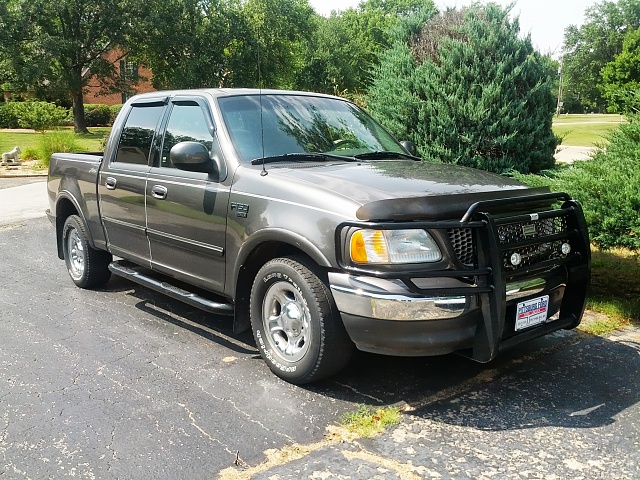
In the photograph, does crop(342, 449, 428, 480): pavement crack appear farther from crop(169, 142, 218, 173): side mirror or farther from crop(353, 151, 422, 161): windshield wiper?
crop(353, 151, 422, 161): windshield wiper

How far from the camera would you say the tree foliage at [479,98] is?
27.0 ft

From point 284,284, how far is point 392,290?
0.83m

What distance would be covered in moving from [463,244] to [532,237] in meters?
0.53

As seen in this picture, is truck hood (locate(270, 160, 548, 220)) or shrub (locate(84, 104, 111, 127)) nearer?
truck hood (locate(270, 160, 548, 220))

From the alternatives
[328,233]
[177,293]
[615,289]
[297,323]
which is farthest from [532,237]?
[615,289]

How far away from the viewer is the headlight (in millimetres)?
3609

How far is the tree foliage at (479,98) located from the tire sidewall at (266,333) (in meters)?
4.75

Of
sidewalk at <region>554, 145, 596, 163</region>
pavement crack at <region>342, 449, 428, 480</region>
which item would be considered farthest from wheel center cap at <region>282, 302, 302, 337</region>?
sidewalk at <region>554, 145, 596, 163</region>

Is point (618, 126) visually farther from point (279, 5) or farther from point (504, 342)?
point (279, 5)

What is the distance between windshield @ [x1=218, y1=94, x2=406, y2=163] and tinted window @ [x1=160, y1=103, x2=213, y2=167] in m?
0.21

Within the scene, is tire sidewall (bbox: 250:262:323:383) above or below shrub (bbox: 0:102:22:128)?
below

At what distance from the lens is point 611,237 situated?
530 centimetres

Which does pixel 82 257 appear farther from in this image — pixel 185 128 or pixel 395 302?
pixel 395 302

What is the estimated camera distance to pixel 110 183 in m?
5.80
